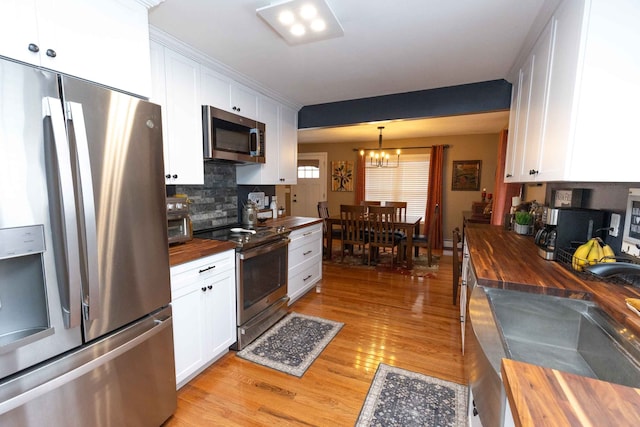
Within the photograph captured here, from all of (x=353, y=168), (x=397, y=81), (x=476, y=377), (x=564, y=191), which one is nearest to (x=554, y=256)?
(x=564, y=191)

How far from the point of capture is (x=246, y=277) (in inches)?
87.5

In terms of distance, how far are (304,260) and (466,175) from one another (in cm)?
410

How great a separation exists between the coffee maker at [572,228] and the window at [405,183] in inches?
169

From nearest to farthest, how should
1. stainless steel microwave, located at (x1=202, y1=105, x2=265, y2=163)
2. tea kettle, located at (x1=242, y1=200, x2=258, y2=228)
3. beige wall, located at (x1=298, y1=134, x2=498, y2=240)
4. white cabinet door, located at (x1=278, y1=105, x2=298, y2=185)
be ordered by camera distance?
1. stainless steel microwave, located at (x1=202, y1=105, x2=265, y2=163)
2. tea kettle, located at (x1=242, y1=200, x2=258, y2=228)
3. white cabinet door, located at (x1=278, y1=105, x2=298, y2=185)
4. beige wall, located at (x1=298, y1=134, x2=498, y2=240)

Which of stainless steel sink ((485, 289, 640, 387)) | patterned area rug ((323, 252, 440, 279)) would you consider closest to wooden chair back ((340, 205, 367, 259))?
patterned area rug ((323, 252, 440, 279))

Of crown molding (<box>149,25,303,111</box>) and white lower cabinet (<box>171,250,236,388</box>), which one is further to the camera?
crown molding (<box>149,25,303,111</box>)

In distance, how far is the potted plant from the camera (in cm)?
251

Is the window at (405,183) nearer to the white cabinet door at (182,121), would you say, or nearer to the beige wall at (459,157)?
the beige wall at (459,157)

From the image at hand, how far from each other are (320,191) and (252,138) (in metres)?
4.28

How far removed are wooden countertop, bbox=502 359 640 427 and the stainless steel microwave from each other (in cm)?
231

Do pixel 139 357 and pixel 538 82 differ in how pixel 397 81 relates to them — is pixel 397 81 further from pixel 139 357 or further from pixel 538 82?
pixel 139 357

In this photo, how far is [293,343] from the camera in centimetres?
232

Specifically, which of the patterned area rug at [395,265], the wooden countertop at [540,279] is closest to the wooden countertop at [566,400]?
the wooden countertop at [540,279]

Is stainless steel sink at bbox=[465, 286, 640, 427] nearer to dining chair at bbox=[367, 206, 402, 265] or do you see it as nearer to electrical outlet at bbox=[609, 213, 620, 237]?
electrical outlet at bbox=[609, 213, 620, 237]
